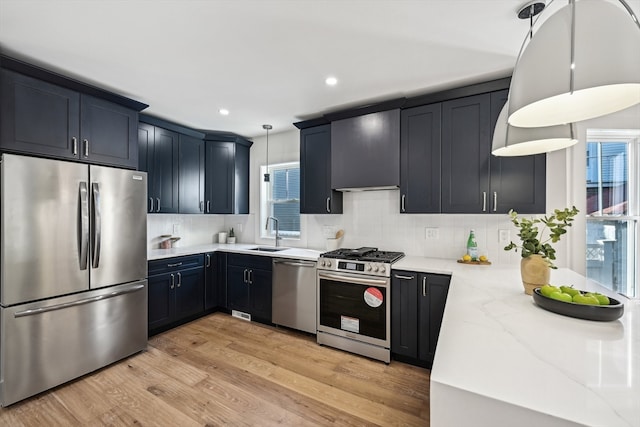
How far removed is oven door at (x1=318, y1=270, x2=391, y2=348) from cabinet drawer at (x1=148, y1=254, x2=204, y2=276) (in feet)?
5.51

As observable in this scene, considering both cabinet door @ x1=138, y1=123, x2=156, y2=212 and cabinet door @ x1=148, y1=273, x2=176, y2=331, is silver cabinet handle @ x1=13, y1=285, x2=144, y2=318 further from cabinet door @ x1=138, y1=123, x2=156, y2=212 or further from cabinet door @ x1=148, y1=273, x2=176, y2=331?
cabinet door @ x1=138, y1=123, x2=156, y2=212

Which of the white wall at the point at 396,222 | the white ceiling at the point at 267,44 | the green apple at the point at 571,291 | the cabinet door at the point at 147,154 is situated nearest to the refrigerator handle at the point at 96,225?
the cabinet door at the point at 147,154

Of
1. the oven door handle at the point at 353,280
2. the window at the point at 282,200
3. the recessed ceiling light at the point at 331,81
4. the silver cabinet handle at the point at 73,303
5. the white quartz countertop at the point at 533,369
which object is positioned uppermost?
the recessed ceiling light at the point at 331,81

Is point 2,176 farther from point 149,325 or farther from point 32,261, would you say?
point 149,325

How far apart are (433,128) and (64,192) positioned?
3.28 metres

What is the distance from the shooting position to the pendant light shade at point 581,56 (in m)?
→ 0.79

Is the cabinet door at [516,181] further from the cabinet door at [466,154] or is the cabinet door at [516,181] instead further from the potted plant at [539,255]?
the potted plant at [539,255]

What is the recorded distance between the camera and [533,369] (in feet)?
2.79

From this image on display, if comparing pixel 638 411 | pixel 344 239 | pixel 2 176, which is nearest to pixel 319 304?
pixel 344 239

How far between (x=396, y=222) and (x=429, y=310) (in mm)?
1095

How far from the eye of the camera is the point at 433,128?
9.07ft

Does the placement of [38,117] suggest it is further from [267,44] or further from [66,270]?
[267,44]

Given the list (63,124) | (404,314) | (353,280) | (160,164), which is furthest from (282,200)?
(63,124)

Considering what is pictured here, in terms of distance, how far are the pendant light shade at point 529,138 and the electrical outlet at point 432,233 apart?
55.4 inches
